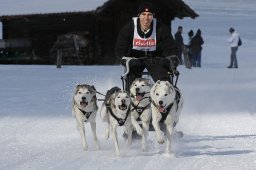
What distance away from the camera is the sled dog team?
273 inches

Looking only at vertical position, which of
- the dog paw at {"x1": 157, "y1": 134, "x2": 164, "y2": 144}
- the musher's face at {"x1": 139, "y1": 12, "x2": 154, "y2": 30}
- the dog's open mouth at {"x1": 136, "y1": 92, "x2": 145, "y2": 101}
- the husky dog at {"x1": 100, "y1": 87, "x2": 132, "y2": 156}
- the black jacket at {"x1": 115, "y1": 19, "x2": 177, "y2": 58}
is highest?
the musher's face at {"x1": 139, "y1": 12, "x2": 154, "y2": 30}

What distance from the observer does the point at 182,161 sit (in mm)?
6566

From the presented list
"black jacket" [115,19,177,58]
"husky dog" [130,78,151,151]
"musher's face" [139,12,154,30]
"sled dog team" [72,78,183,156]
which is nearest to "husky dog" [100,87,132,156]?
"sled dog team" [72,78,183,156]

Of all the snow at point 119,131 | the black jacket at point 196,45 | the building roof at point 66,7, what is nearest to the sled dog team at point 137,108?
the snow at point 119,131

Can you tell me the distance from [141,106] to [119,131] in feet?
6.68

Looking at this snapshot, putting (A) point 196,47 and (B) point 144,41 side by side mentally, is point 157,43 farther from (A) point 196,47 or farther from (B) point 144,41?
(A) point 196,47

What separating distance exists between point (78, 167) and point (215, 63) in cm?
2671

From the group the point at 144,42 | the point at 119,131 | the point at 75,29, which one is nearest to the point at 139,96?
the point at 144,42

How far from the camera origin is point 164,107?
6.93 m

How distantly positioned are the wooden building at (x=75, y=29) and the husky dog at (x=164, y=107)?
19220mm

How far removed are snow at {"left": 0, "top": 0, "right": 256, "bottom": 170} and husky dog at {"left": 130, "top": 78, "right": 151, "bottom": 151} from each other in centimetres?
30

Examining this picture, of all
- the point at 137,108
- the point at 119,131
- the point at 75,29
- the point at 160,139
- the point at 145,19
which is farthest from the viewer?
the point at 75,29

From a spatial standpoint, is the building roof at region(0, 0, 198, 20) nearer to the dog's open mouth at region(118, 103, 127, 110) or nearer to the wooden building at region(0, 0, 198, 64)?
the wooden building at region(0, 0, 198, 64)

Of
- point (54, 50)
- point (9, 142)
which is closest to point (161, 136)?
point (9, 142)
